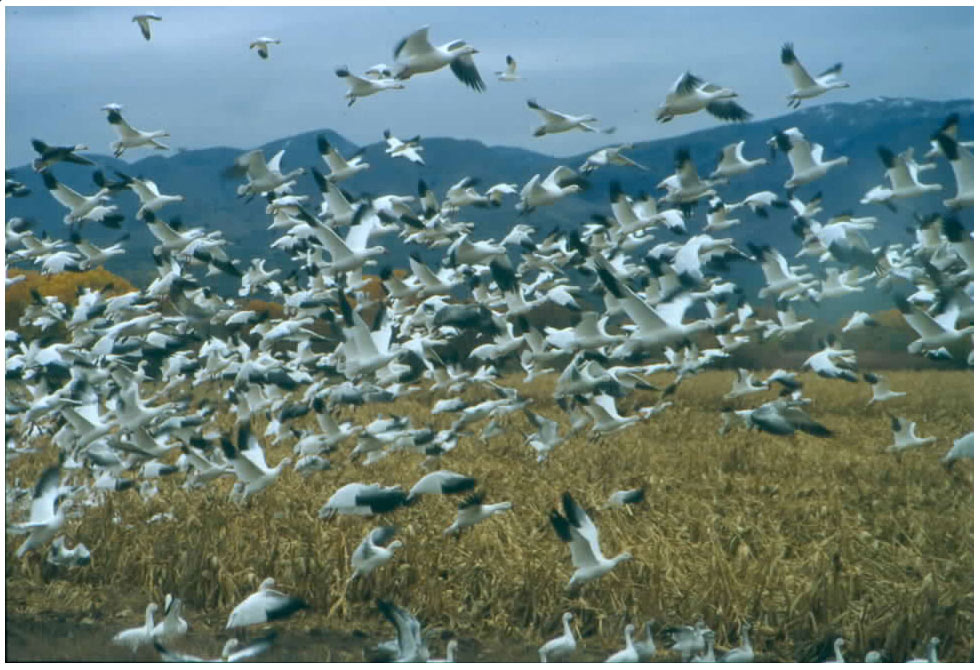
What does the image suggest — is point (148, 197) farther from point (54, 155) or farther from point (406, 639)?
point (406, 639)

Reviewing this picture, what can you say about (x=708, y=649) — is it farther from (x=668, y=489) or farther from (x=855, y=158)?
(x=855, y=158)

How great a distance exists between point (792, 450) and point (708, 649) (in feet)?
15.6

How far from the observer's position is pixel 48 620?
652 cm

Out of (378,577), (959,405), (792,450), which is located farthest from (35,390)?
(959,405)

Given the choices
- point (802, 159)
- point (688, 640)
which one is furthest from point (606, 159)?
point (688, 640)

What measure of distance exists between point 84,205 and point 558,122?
4056mm

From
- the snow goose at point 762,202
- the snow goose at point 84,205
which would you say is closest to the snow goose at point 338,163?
the snow goose at point 84,205

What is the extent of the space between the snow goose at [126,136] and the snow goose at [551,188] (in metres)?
3.01

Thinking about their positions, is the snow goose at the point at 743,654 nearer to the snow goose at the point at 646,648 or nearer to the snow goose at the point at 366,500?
the snow goose at the point at 646,648

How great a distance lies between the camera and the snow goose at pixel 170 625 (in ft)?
19.2

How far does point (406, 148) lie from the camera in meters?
10.6

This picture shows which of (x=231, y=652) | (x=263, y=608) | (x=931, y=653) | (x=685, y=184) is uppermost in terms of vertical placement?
(x=685, y=184)

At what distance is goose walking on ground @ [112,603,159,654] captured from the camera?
5855 millimetres

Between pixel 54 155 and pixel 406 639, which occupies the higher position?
pixel 54 155
